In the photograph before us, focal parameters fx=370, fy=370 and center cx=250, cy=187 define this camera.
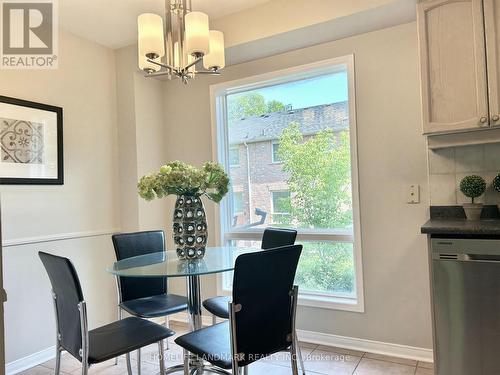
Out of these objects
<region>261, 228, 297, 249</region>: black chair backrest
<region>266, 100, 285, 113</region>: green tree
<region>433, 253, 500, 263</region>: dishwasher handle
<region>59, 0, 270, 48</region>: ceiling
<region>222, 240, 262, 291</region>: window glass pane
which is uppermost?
<region>59, 0, 270, 48</region>: ceiling

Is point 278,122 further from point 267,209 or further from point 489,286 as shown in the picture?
point 489,286

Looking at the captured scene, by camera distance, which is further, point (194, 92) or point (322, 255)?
point (194, 92)

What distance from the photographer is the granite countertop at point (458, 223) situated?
6.09ft

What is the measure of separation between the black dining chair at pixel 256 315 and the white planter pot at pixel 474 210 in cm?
122

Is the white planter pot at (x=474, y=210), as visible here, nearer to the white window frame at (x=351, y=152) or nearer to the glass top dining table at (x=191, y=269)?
the white window frame at (x=351, y=152)

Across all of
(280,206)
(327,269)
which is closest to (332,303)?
(327,269)

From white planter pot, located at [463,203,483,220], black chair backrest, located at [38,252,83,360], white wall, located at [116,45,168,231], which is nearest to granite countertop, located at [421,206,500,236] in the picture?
white planter pot, located at [463,203,483,220]

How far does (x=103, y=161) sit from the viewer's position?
330cm

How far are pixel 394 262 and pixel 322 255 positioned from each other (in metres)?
0.56

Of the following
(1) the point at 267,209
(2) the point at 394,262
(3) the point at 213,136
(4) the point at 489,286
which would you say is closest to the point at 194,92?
(3) the point at 213,136

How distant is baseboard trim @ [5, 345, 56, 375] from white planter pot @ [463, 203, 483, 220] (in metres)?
3.05

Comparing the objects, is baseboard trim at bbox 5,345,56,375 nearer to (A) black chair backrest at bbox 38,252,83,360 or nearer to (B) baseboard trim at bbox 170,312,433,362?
(A) black chair backrest at bbox 38,252,83,360

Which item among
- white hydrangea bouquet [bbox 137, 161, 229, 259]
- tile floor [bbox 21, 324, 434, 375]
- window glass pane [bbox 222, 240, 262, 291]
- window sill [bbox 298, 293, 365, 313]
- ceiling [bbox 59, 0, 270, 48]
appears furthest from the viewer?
window glass pane [bbox 222, 240, 262, 291]

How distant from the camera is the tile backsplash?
91.0 inches
